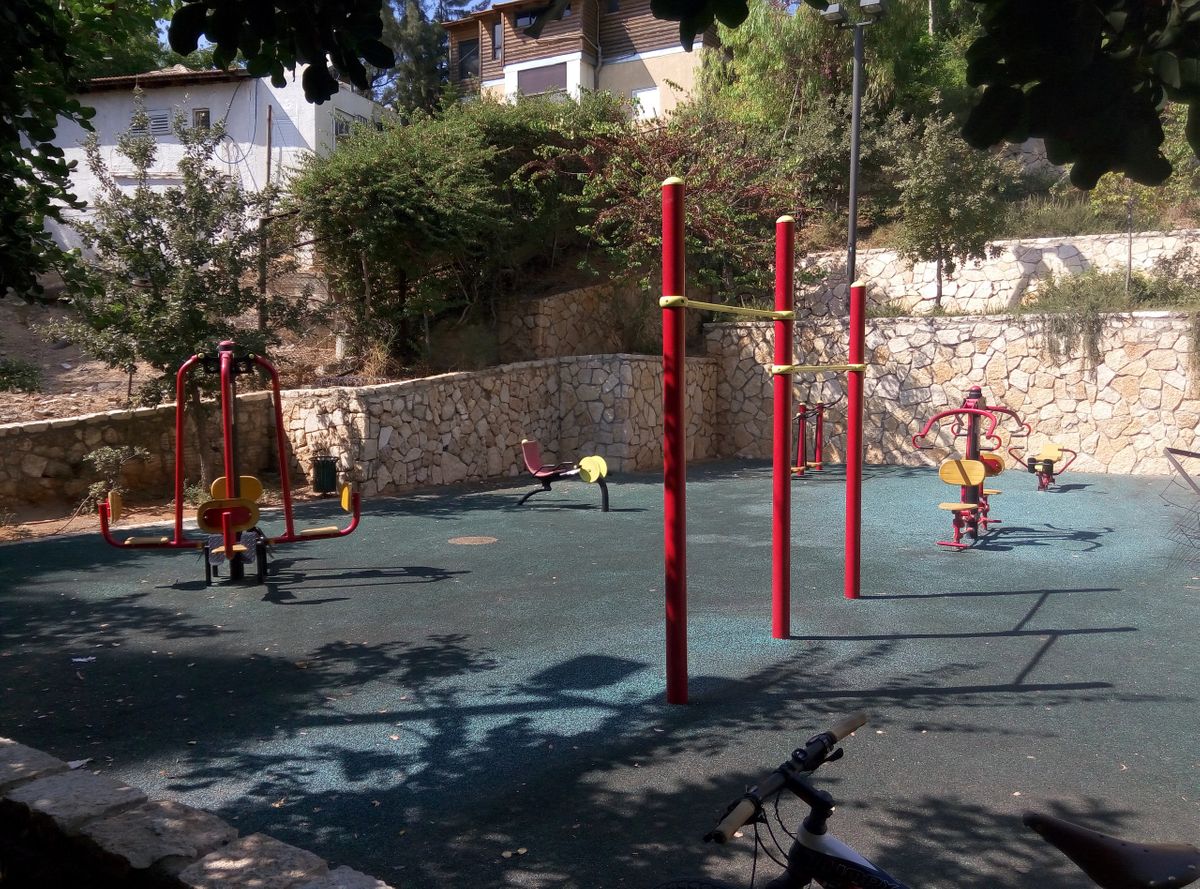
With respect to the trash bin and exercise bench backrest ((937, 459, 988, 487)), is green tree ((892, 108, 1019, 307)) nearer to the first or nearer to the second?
exercise bench backrest ((937, 459, 988, 487))

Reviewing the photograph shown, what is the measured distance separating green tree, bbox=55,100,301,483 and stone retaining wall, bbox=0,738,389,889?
8.56m

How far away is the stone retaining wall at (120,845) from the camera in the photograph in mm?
2494

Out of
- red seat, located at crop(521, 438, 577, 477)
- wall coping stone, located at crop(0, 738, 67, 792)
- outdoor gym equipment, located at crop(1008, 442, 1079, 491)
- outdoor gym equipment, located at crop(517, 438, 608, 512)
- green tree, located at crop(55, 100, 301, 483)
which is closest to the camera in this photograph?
wall coping stone, located at crop(0, 738, 67, 792)

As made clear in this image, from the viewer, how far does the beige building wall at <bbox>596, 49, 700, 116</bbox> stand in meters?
27.4

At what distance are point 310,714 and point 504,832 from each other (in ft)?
5.17

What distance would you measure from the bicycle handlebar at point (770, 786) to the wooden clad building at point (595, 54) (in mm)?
26629

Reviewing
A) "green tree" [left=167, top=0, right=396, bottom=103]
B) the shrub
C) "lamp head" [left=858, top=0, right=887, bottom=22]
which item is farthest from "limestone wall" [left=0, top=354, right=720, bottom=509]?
"green tree" [left=167, top=0, right=396, bottom=103]

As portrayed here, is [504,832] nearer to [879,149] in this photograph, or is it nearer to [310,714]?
[310,714]

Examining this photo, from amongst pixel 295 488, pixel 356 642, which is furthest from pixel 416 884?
pixel 295 488

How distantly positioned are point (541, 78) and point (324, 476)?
850 inches

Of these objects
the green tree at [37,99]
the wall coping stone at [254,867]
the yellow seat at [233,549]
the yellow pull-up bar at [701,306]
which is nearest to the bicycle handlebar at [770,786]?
the wall coping stone at [254,867]

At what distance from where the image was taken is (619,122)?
1773 cm

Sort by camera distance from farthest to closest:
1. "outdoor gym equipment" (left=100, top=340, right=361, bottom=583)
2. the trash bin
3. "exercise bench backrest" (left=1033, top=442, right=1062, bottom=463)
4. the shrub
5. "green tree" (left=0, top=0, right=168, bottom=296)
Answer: "exercise bench backrest" (left=1033, top=442, right=1062, bottom=463)
the trash bin
the shrub
"outdoor gym equipment" (left=100, top=340, right=361, bottom=583)
"green tree" (left=0, top=0, right=168, bottom=296)

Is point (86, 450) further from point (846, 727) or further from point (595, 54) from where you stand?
point (595, 54)
